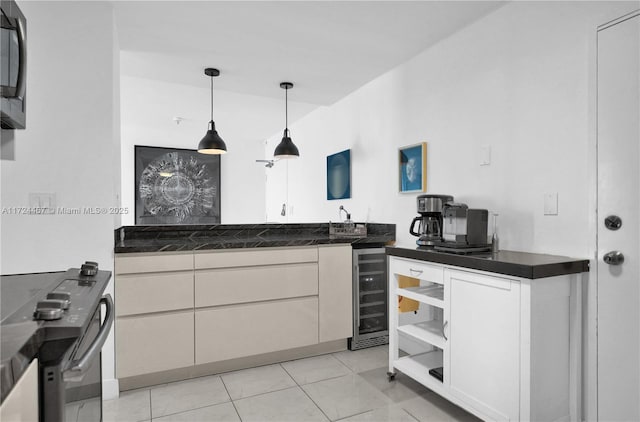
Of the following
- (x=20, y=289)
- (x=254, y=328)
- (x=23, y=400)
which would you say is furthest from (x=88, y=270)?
(x=254, y=328)

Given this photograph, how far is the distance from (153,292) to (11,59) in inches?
59.4

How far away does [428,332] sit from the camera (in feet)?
7.13

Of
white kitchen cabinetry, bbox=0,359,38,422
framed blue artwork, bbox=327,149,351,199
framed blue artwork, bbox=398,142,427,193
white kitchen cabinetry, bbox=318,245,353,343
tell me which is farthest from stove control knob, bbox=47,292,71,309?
framed blue artwork, bbox=327,149,351,199

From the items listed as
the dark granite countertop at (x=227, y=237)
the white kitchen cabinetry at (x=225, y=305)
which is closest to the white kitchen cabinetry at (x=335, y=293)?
the white kitchen cabinetry at (x=225, y=305)

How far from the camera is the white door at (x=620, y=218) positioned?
1621 mm

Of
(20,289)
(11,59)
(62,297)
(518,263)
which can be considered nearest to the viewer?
(62,297)

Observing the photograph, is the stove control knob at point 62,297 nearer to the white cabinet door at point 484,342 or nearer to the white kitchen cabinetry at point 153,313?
the white kitchen cabinetry at point 153,313

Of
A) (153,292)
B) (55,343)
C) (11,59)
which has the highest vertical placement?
(11,59)

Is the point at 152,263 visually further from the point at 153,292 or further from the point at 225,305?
the point at 225,305

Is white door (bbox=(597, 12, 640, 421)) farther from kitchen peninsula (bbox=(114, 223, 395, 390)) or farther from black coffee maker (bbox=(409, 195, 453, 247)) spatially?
kitchen peninsula (bbox=(114, 223, 395, 390))

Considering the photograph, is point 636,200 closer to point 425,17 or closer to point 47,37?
point 425,17

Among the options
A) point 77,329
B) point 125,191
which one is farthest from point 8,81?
point 125,191

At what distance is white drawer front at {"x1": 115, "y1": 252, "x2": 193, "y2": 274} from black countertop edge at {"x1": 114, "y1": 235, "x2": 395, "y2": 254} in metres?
0.04

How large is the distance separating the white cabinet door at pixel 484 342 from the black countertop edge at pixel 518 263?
0.19ft
